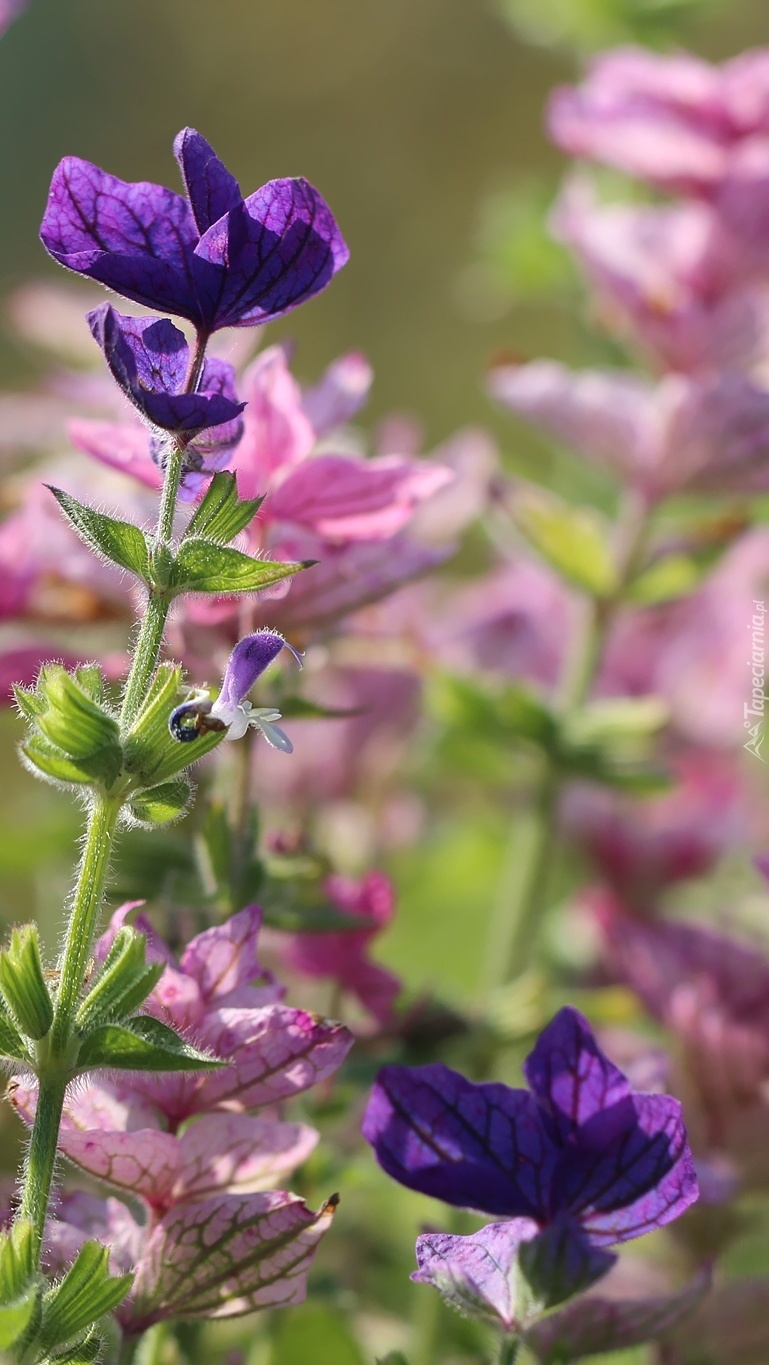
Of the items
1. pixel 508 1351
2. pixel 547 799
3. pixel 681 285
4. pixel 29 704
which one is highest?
pixel 681 285

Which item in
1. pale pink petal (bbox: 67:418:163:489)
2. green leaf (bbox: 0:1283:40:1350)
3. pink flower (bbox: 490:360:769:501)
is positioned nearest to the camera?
green leaf (bbox: 0:1283:40:1350)

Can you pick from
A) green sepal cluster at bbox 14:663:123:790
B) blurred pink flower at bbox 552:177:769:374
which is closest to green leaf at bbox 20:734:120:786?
green sepal cluster at bbox 14:663:123:790

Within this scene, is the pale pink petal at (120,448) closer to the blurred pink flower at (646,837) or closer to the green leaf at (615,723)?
the green leaf at (615,723)

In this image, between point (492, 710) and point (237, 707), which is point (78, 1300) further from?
point (492, 710)

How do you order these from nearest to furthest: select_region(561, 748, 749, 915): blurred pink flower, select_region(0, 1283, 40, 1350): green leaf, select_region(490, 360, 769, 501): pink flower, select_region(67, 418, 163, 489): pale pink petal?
select_region(0, 1283, 40, 1350): green leaf, select_region(67, 418, 163, 489): pale pink petal, select_region(490, 360, 769, 501): pink flower, select_region(561, 748, 749, 915): blurred pink flower

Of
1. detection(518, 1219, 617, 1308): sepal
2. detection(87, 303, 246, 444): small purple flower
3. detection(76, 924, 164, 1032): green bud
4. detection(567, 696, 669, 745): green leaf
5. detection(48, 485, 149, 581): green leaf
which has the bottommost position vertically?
detection(518, 1219, 617, 1308): sepal

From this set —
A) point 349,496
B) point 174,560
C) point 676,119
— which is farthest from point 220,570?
point 676,119

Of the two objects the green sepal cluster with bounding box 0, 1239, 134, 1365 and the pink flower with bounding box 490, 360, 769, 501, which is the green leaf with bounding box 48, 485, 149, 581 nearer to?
Result: the green sepal cluster with bounding box 0, 1239, 134, 1365
